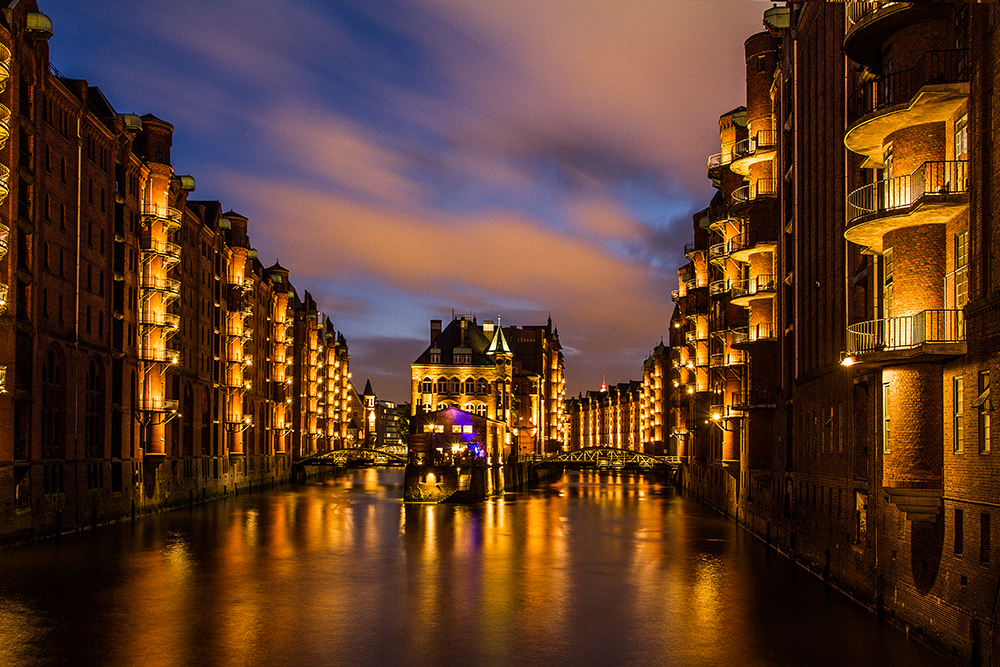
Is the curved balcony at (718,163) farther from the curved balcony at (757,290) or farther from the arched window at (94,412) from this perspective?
the arched window at (94,412)

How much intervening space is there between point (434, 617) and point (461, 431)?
80.2 metres

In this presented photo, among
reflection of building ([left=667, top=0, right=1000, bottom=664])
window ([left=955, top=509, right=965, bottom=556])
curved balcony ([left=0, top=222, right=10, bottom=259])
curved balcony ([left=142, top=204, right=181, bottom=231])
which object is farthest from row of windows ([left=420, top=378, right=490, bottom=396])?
window ([left=955, top=509, right=965, bottom=556])

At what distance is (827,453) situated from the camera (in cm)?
4250

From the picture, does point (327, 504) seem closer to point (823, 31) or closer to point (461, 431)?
point (461, 431)

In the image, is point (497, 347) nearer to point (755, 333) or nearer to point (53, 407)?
point (755, 333)

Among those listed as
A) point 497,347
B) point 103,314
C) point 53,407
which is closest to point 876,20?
point 53,407

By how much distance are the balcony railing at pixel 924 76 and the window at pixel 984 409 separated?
6.98 meters

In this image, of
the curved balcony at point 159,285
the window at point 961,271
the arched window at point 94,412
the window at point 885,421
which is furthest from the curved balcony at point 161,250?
the window at point 961,271

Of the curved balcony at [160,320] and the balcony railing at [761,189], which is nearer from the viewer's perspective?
the balcony railing at [761,189]

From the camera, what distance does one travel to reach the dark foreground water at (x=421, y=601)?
31.7 m

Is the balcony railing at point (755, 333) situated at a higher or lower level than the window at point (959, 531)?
higher

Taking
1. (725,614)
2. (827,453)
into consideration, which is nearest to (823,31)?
(827,453)

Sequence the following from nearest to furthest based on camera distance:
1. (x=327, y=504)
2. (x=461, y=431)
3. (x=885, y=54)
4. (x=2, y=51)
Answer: (x=885, y=54), (x=2, y=51), (x=327, y=504), (x=461, y=431)

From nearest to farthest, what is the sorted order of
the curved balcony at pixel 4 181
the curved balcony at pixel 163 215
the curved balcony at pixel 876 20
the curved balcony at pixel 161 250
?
the curved balcony at pixel 876 20
the curved balcony at pixel 4 181
the curved balcony at pixel 161 250
the curved balcony at pixel 163 215
